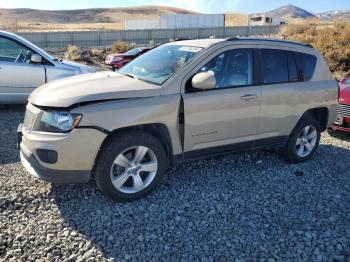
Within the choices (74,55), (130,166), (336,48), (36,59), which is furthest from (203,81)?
(74,55)

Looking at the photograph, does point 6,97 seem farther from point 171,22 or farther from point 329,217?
point 171,22

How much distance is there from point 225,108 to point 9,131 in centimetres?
415

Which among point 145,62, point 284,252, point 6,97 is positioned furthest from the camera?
point 6,97

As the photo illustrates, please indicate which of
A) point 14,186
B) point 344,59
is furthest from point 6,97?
point 344,59

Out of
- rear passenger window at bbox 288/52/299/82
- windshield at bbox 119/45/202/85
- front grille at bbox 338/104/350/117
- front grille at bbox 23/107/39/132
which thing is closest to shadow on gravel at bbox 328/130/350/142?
front grille at bbox 338/104/350/117

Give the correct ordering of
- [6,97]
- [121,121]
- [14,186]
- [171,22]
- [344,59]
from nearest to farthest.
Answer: [121,121]
[14,186]
[6,97]
[344,59]
[171,22]

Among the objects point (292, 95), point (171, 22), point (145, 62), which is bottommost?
point (292, 95)

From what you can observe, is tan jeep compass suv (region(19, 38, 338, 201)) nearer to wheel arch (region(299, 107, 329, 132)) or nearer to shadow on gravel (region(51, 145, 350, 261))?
wheel arch (region(299, 107, 329, 132))

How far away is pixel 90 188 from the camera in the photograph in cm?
467

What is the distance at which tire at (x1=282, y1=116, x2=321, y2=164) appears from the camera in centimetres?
566

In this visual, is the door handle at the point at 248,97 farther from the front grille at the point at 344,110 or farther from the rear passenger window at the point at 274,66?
the front grille at the point at 344,110

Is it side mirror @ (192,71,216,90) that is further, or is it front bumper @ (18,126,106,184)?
side mirror @ (192,71,216,90)

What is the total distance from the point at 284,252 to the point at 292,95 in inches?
98.1

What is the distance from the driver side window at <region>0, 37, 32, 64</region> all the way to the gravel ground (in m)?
3.37
